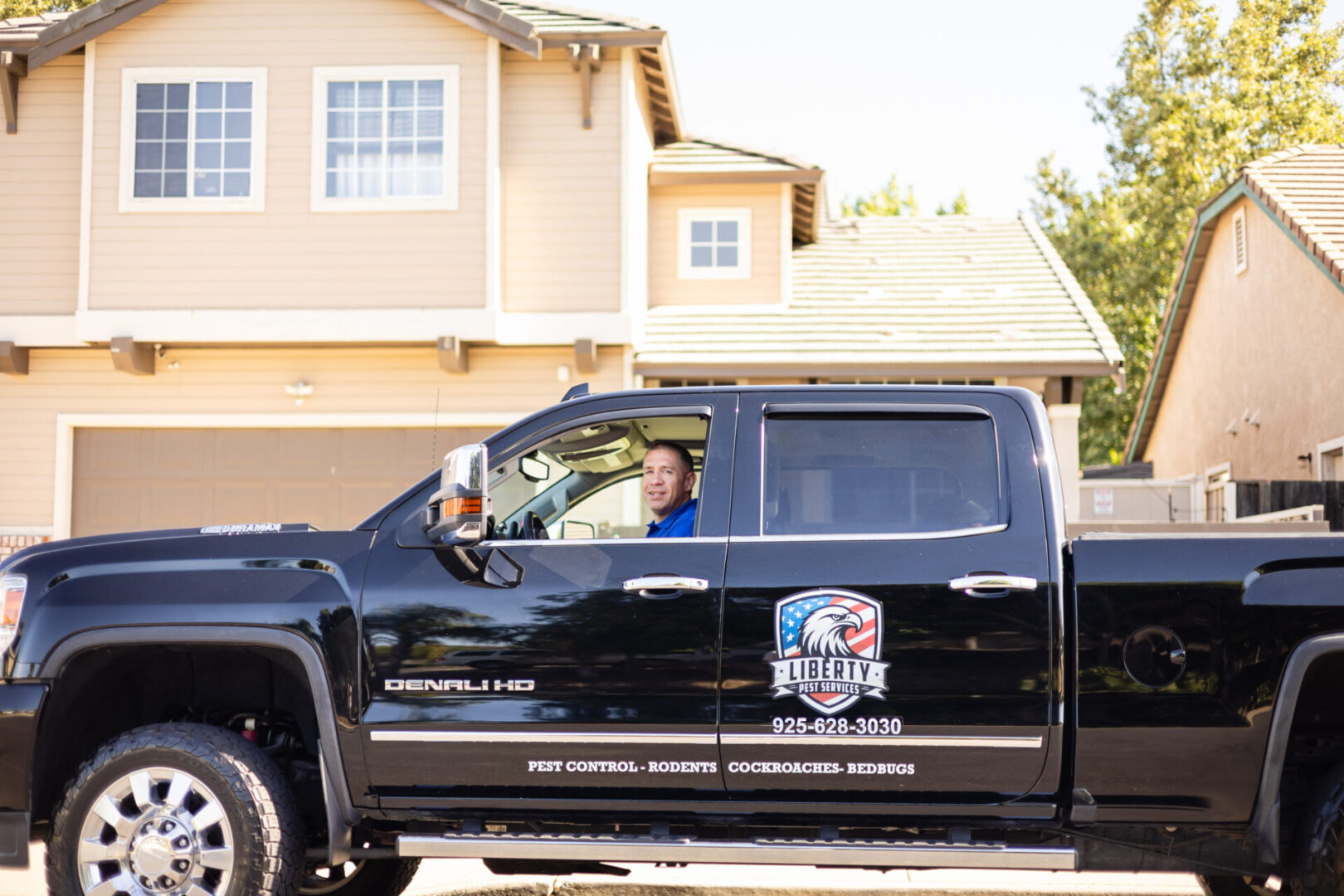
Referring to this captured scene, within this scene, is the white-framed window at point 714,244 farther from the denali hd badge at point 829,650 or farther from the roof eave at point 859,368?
the denali hd badge at point 829,650

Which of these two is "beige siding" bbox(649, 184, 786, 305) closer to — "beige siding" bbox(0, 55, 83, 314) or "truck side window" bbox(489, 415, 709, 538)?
"beige siding" bbox(0, 55, 83, 314)

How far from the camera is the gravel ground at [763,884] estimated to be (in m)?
6.00

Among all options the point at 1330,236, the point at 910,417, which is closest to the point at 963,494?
the point at 910,417

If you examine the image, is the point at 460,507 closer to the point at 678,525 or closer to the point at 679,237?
the point at 678,525

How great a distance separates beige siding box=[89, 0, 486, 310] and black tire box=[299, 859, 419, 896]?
923 cm

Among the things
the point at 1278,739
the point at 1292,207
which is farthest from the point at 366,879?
the point at 1292,207

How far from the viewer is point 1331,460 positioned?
15844 millimetres

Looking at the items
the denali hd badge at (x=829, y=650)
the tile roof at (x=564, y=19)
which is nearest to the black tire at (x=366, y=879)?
the denali hd badge at (x=829, y=650)

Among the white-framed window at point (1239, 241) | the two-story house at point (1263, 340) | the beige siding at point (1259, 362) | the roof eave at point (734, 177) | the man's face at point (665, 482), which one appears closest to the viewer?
the man's face at point (665, 482)

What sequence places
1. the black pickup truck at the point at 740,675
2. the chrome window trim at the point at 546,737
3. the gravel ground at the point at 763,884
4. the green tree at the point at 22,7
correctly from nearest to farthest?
the black pickup truck at the point at 740,675
the chrome window trim at the point at 546,737
the gravel ground at the point at 763,884
the green tree at the point at 22,7

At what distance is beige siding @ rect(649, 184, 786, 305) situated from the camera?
16359 millimetres

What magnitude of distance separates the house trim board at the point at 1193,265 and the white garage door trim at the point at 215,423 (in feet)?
31.6

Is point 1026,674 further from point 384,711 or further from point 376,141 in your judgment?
point 376,141

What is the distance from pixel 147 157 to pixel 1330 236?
13.3m
